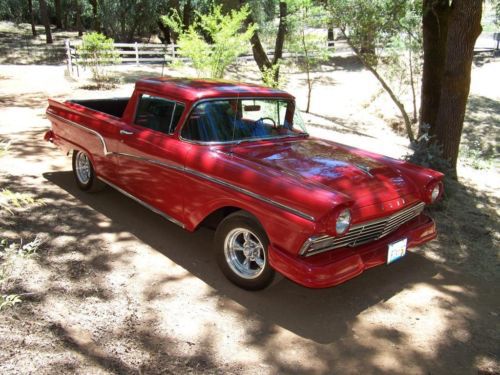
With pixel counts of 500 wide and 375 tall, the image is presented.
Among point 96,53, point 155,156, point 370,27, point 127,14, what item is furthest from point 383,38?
point 127,14

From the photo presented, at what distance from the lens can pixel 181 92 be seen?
14.2ft

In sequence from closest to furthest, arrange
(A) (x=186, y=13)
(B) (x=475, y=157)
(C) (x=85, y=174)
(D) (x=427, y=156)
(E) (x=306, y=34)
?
(C) (x=85, y=174), (D) (x=427, y=156), (B) (x=475, y=157), (E) (x=306, y=34), (A) (x=186, y=13)

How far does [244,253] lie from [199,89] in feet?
5.27

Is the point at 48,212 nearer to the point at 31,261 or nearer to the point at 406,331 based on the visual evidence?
the point at 31,261

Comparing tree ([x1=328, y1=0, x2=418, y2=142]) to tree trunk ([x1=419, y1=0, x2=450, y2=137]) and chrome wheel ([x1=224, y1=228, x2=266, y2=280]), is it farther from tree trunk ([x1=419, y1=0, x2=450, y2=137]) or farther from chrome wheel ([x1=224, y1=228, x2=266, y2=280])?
chrome wheel ([x1=224, y1=228, x2=266, y2=280])

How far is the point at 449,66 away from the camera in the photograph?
250 inches

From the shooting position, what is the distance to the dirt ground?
118 inches

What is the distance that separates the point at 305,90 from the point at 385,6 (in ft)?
30.3

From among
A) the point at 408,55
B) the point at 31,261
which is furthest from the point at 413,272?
the point at 408,55

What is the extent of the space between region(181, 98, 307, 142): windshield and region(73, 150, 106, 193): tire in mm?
1848

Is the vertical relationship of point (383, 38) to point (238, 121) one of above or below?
above

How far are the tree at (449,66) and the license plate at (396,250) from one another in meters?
3.15

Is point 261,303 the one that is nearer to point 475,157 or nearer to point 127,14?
point 475,157

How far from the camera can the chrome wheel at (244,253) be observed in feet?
12.1
